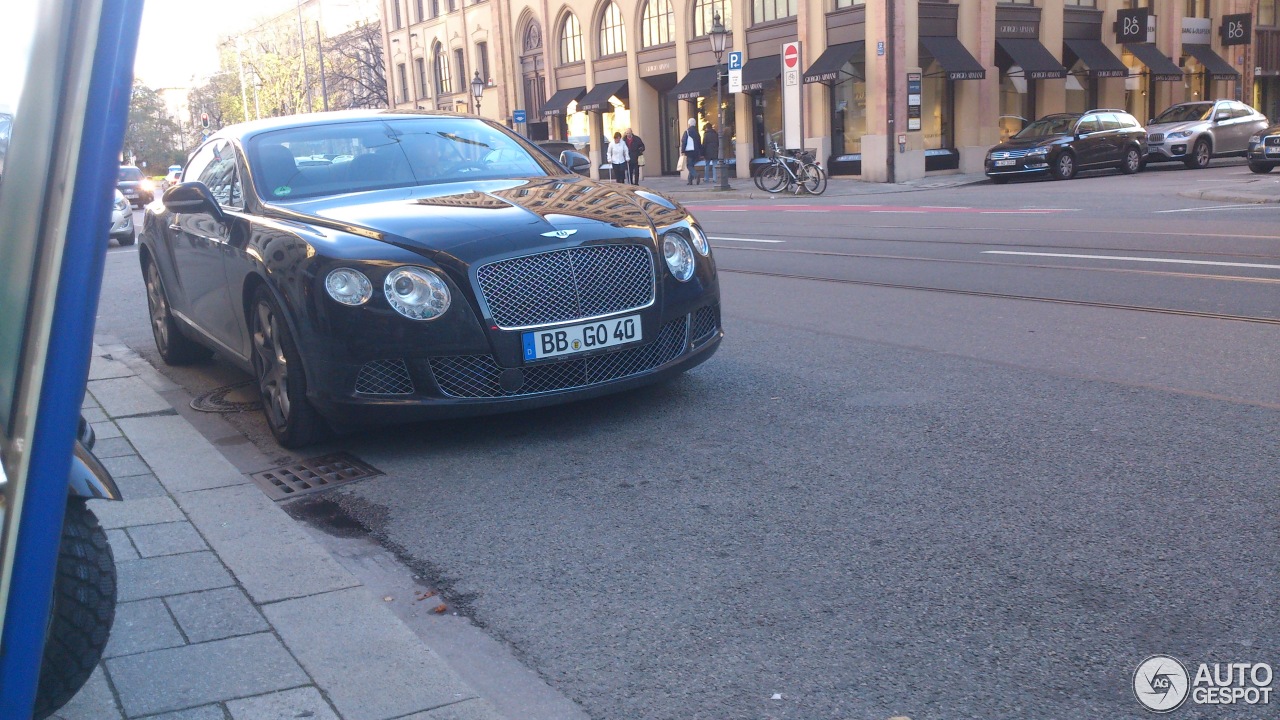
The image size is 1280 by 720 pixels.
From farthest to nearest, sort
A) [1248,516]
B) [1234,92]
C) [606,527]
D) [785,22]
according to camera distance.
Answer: [1234,92] → [785,22] → [606,527] → [1248,516]

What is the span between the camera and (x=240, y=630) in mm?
3219

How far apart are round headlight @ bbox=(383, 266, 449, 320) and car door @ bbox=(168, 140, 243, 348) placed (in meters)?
1.43

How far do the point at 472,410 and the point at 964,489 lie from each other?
202 centimetres

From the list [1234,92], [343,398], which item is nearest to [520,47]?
[1234,92]

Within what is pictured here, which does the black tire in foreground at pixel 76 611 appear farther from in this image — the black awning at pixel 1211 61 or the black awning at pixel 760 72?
the black awning at pixel 1211 61

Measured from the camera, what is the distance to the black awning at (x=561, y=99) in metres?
44.9

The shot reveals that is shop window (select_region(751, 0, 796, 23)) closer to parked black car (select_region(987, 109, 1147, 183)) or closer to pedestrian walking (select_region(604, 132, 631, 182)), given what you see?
pedestrian walking (select_region(604, 132, 631, 182))

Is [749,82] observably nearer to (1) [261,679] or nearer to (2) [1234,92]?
(2) [1234,92]

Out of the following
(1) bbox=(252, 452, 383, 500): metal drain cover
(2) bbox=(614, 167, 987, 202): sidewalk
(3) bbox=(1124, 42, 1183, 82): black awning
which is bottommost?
(1) bbox=(252, 452, 383, 500): metal drain cover

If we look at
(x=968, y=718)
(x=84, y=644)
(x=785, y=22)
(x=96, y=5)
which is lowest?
(x=968, y=718)

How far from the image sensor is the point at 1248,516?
3689 millimetres

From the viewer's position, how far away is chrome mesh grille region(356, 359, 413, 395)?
4828mm

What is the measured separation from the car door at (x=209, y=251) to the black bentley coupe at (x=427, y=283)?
24 millimetres

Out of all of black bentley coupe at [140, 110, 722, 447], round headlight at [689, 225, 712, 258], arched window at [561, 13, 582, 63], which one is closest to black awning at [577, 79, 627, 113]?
arched window at [561, 13, 582, 63]
